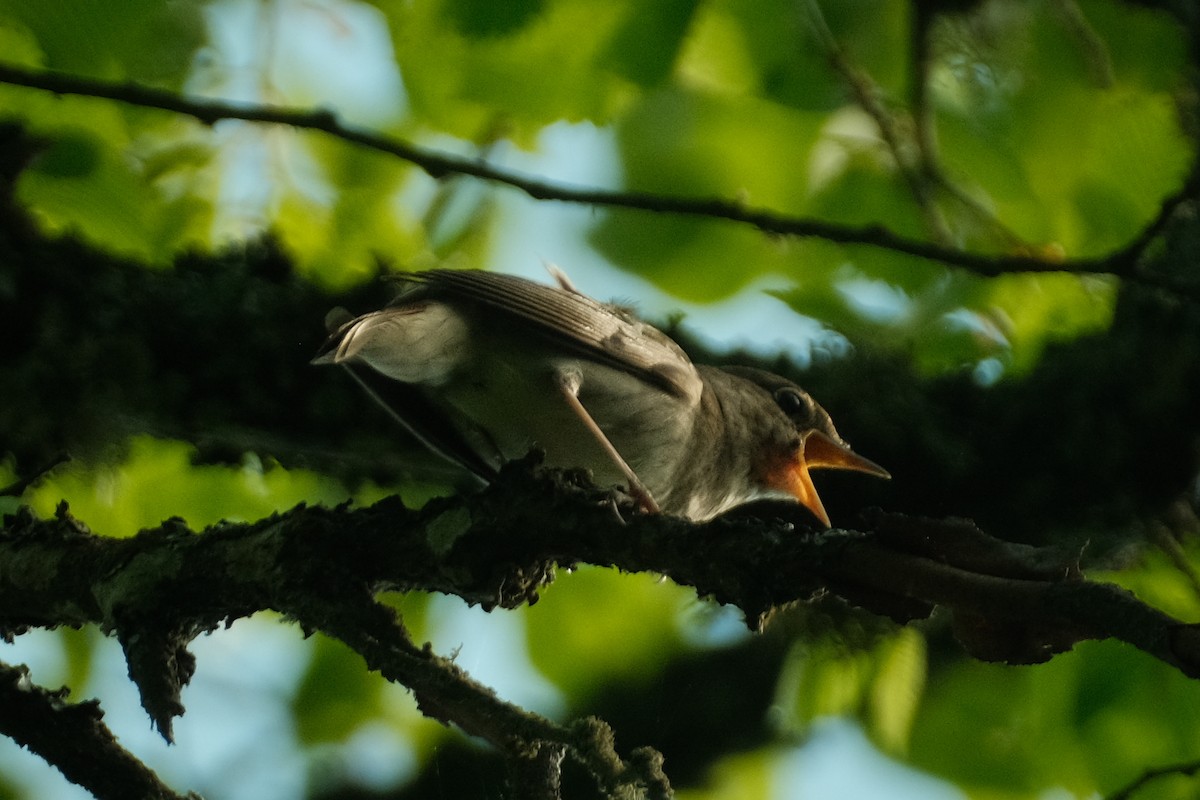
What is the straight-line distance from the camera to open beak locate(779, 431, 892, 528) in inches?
181

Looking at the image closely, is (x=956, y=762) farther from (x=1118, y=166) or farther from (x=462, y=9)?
(x=462, y=9)

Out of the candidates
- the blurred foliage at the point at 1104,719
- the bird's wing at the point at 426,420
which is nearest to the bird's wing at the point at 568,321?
the bird's wing at the point at 426,420

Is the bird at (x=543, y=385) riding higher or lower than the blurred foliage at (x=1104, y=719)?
higher

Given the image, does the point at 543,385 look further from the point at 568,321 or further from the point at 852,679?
the point at 852,679

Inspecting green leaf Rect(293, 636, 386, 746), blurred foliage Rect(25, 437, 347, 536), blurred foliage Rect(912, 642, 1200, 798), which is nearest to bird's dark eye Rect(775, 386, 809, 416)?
blurred foliage Rect(912, 642, 1200, 798)

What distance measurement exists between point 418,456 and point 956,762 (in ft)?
9.48

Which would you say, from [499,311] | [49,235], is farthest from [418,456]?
[49,235]

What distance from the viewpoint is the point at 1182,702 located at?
4043 millimetres

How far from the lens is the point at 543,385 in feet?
13.2

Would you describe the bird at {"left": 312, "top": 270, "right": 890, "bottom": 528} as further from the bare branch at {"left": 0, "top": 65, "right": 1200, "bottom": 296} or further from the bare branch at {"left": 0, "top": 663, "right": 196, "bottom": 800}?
the bare branch at {"left": 0, "top": 663, "right": 196, "bottom": 800}

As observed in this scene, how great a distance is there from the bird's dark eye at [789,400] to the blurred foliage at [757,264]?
0.19m

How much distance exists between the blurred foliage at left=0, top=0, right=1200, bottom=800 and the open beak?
150mm

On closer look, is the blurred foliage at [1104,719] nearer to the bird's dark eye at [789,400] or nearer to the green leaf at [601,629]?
the bird's dark eye at [789,400]

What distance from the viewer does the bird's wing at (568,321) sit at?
159 inches
